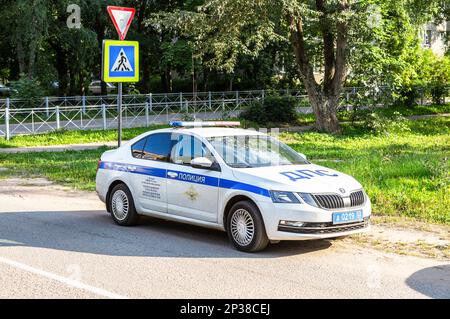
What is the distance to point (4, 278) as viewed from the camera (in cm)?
667

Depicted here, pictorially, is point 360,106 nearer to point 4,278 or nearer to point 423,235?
point 423,235

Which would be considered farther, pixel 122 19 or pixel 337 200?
pixel 122 19

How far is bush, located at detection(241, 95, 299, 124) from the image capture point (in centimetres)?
2819

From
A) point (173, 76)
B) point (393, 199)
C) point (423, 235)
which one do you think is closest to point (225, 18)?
point (393, 199)

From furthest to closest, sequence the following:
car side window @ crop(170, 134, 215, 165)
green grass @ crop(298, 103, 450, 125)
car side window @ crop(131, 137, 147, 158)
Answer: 1. green grass @ crop(298, 103, 450, 125)
2. car side window @ crop(131, 137, 147, 158)
3. car side window @ crop(170, 134, 215, 165)

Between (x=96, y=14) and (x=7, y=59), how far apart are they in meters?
7.44

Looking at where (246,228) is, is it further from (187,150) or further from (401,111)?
(401,111)

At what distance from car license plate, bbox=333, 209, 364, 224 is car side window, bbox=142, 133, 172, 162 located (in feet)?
8.61

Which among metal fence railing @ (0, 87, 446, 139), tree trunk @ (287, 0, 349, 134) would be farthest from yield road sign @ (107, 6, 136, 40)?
tree trunk @ (287, 0, 349, 134)

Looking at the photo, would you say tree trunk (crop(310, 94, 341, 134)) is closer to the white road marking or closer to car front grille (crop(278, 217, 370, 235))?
car front grille (crop(278, 217, 370, 235))

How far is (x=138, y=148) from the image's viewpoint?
386 inches

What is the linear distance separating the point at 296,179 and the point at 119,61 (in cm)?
590

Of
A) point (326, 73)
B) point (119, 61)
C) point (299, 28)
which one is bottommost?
point (119, 61)

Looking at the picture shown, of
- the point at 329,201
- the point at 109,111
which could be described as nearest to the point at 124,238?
the point at 329,201
